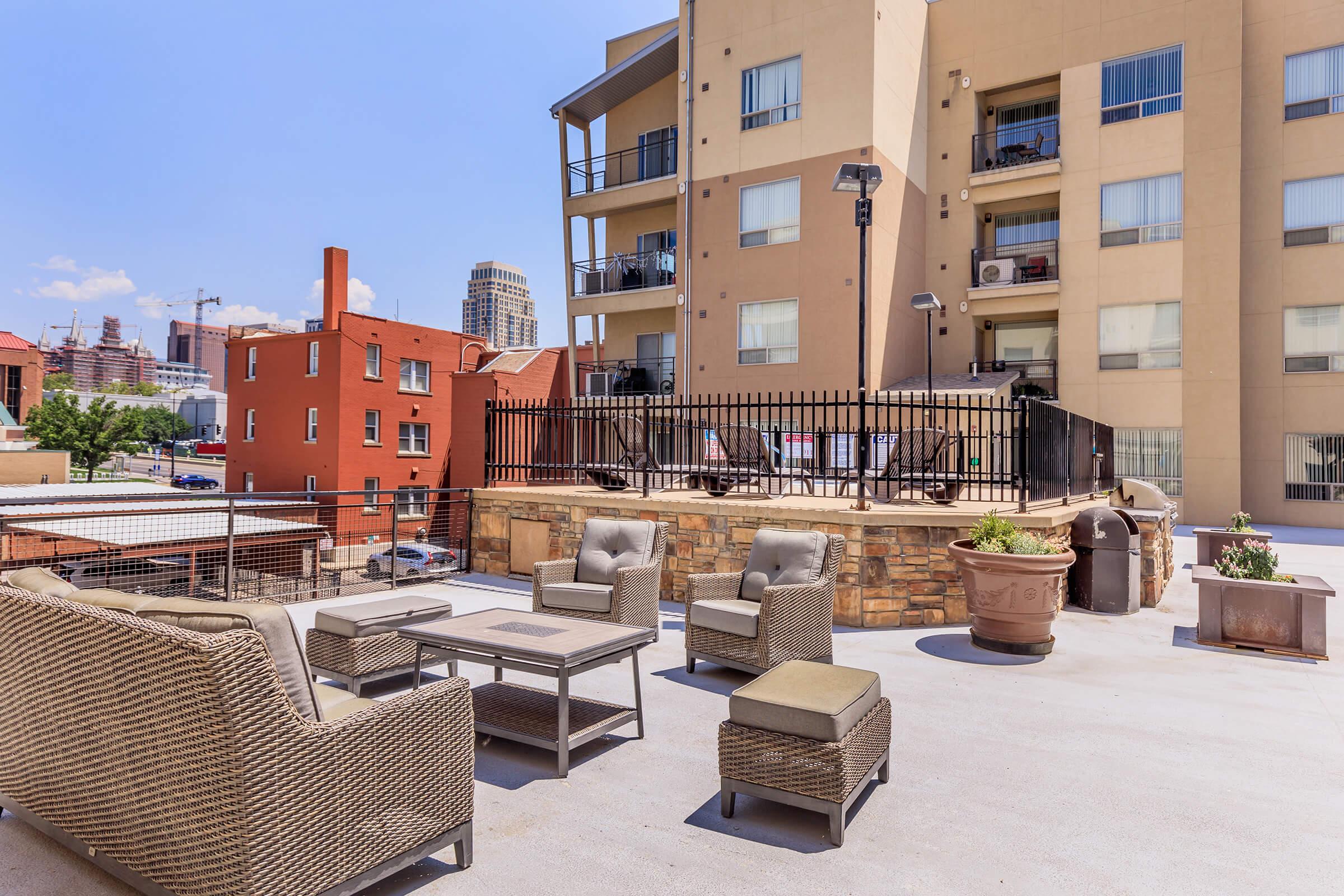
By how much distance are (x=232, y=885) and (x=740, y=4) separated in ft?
66.4

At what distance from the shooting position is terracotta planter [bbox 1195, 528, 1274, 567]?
376 inches

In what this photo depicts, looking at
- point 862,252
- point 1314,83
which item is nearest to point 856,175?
point 862,252

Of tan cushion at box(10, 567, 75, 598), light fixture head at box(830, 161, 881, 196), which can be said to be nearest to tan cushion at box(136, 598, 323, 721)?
tan cushion at box(10, 567, 75, 598)

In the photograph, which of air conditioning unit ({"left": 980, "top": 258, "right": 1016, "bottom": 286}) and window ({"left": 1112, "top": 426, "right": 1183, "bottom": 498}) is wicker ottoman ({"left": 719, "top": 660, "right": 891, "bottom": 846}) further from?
air conditioning unit ({"left": 980, "top": 258, "right": 1016, "bottom": 286})

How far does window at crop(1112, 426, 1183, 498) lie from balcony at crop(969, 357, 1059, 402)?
5.98ft

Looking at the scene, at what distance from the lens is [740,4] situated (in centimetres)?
1789

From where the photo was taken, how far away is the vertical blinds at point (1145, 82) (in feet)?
54.6

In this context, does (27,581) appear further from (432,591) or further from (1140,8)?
(1140,8)

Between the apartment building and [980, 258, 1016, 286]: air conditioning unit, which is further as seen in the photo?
the apartment building

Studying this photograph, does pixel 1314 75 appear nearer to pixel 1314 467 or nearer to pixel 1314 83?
pixel 1314 83

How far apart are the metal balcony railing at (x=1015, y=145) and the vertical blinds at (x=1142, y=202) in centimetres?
183

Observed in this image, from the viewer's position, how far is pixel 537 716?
3941 millimetres

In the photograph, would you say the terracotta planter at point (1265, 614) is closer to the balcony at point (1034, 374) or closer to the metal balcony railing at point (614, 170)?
the balcony at point (1034, 374)

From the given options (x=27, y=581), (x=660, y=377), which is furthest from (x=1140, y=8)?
(x=27, y=581)
